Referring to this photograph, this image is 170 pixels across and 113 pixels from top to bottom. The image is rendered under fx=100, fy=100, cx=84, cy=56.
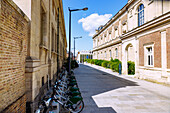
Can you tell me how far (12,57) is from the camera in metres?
Answer: 2.80

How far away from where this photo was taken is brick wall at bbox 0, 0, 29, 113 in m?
2.40

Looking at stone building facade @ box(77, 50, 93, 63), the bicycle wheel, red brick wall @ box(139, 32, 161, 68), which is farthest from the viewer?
stone building facade @ box(77, 50, 93, 63)

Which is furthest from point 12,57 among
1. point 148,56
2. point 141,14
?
point 141,14

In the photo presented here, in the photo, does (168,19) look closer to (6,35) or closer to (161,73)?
(161,73)

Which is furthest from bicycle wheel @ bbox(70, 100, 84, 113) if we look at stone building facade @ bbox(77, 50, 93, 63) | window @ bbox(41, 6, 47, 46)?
stone building facade @ bbox(77, 50, 93, 63)

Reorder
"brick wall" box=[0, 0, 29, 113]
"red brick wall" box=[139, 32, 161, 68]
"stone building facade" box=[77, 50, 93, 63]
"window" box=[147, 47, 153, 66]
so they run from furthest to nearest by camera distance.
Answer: "stone building facade" box=[77, 50, 93, 63]
"window" box=[147, 47, 153, 66]
"red brick wall" box=[139, 32, 161, 68]
"brick wall" box=[0, 0, 29, 113]

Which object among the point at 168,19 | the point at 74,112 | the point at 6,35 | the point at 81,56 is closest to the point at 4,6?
the point at 6,35

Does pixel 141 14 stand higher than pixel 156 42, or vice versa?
pixel 141 14

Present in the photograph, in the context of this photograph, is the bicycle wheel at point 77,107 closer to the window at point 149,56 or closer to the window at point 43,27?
the window at point 43,27

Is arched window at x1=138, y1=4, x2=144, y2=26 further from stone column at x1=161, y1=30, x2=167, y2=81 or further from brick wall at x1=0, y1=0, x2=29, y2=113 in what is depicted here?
brick wall at x1=0, y1=0, x2=29, y2=113

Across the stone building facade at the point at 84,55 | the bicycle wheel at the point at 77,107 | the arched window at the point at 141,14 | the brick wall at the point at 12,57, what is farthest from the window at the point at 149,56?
the stone building facade at the point at 84,55

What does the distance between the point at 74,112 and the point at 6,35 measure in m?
3.07

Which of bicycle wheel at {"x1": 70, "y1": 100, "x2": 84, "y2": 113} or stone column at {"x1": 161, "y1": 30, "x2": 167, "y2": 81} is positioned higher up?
stone column at {"x1": 161, "y1": 30, "x2": 167, "y2": 81}

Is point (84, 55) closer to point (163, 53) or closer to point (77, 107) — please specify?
point (163, 53)
